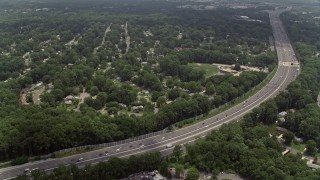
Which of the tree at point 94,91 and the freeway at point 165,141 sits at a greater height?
the tree at point 94,91

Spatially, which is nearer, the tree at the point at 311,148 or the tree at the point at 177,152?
the tree at the point at 177,152

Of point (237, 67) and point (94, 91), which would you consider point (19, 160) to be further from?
point (237, 67)

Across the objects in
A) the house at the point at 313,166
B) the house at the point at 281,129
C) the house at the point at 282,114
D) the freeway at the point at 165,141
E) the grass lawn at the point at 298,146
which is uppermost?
the freeway at the point at 165,141

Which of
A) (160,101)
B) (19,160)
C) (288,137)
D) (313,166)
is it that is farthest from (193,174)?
(160,101)

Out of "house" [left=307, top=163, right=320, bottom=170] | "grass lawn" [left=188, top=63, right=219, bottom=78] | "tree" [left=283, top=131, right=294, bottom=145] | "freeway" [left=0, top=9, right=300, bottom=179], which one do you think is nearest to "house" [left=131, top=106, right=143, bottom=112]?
"freeway" [left=0, top=9, right=300, bottom=179]

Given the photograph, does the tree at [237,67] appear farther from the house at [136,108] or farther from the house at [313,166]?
the house at [313,166]

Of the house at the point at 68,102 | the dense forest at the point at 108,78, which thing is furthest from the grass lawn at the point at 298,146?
the house at the point at 68,102

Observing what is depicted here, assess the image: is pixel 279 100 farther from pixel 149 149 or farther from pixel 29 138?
pixel 29 138

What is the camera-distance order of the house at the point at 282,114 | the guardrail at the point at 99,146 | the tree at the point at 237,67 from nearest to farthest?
the guardrail at the point at 99,146, the house at the point at 282,114, the tree at the point at 237,67

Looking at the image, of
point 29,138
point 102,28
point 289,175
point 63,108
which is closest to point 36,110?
point 63,108
